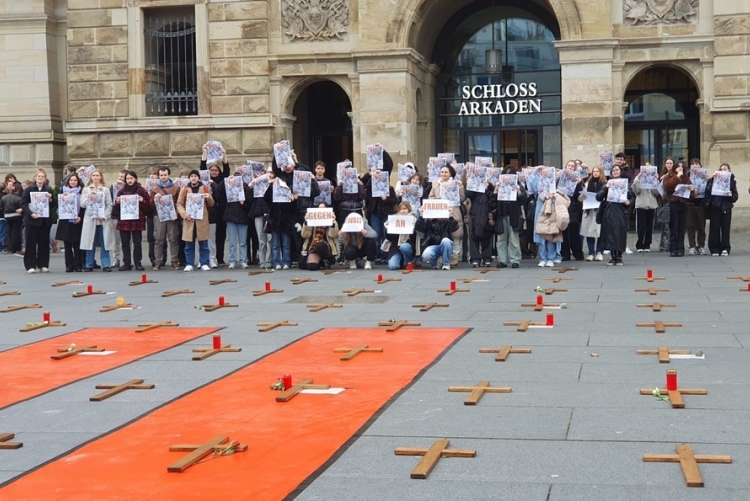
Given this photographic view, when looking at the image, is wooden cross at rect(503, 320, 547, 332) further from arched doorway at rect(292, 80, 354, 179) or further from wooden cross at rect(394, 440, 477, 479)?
arched doorway at rect(292, 80, 354, 179)

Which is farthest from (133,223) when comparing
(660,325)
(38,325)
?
(660,325)

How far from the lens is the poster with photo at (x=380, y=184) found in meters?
19.8

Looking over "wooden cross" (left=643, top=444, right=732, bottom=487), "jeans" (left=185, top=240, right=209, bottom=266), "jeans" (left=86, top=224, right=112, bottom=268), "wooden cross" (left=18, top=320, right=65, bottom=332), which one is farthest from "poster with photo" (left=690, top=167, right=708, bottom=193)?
"wooden cross" (left=643, top=444, right=732, bottom=487)

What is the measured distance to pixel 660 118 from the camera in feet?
93.8

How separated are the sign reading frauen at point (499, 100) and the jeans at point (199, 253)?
11.0 meters

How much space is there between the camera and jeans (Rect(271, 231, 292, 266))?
1964cm

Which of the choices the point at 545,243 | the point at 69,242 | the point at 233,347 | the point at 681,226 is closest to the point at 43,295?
the point at 69,242

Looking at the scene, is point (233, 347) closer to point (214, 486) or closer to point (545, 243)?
point (214, 486)

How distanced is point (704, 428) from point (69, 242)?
15.6m

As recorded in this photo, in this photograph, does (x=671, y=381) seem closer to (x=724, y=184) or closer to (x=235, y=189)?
(x=235, y=189)

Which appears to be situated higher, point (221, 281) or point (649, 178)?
point (649, 178)

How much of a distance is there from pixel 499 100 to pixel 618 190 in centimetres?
1054

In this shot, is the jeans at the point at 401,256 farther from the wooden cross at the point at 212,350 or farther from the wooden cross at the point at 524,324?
the wooden cross at the point at 212,350

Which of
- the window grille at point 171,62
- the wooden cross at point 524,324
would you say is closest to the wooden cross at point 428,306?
the wooden cross at point 524,324
